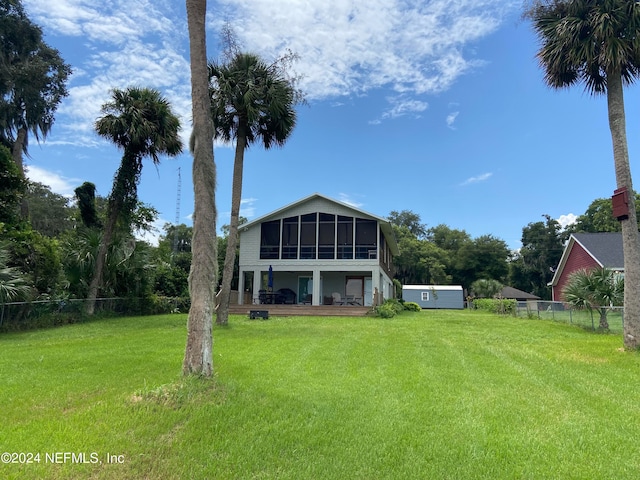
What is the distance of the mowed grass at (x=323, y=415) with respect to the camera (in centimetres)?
308

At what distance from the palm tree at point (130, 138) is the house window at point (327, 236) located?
894cm

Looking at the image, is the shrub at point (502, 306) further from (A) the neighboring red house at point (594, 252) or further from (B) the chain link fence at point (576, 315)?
(B) the chain link fence at point (576, 315)

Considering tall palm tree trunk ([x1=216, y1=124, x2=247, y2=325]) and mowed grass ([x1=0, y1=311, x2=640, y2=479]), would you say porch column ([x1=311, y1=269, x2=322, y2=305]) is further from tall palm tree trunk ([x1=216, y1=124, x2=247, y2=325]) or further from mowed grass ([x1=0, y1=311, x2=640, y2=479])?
mowed grass ([x1=0, y1=311, x2=640, y2=479])

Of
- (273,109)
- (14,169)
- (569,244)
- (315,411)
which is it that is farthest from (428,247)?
(315,411)

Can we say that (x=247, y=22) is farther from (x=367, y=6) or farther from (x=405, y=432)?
(x=405, y=432)

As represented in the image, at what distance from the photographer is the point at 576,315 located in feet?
43.6

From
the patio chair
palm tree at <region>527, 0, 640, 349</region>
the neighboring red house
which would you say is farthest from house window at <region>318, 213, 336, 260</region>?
palm tree at <region>527, 0, 640, 349</region>

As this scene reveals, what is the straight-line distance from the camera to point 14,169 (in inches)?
524

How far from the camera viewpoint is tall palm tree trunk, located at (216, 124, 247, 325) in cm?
1305

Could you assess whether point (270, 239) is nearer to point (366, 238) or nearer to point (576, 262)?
point (366, 238)

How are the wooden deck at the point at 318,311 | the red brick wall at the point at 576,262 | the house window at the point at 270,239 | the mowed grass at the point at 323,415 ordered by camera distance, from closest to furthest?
the mowed grass at the point at 323,415 → the wooden deck at the point at 318,311 → the red brick wall at the point at 576,262 → the house window at the point at 270,239

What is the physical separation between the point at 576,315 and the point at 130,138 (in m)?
17.0

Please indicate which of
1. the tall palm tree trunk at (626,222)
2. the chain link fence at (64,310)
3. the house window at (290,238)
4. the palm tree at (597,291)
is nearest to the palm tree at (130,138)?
the chain link fence at (64,310)

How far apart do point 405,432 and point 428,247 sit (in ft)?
145
